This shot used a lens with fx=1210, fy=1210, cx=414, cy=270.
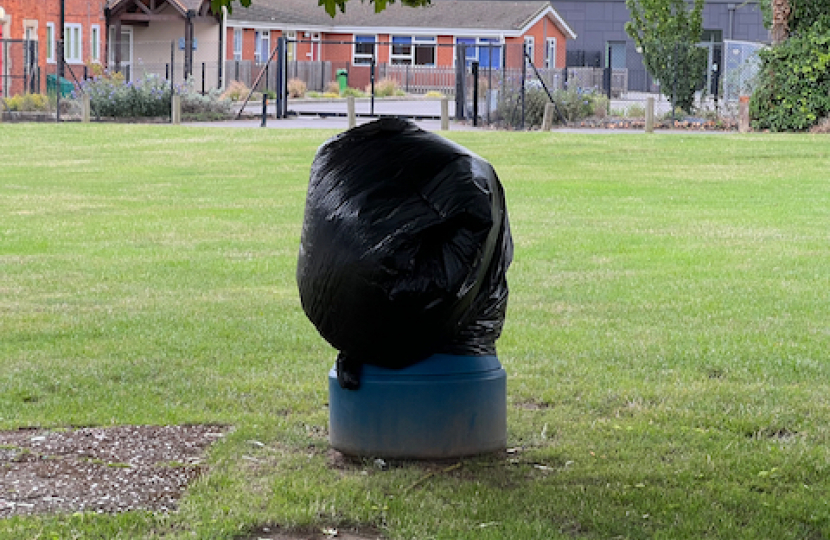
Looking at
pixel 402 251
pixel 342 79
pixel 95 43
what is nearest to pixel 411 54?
pixel 342 79

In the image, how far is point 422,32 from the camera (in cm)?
5475

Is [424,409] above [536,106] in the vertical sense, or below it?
below

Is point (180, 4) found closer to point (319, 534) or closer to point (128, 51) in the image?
point (128, 51)

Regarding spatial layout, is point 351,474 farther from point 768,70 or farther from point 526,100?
point 526,100

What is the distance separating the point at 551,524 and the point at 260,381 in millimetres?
2589

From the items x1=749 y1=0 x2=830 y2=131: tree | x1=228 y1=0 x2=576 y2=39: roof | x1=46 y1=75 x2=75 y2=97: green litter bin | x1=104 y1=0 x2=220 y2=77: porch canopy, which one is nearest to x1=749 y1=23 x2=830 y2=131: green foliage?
x1=749 y1=0 x2=830 y2=131: tree

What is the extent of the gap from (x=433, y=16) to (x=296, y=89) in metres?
13.3

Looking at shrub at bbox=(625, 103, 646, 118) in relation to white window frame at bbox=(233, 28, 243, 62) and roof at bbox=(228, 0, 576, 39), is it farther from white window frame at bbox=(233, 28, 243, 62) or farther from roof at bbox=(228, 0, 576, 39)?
roof at bbox=(228, 0, 576, 39)

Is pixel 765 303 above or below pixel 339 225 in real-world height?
below

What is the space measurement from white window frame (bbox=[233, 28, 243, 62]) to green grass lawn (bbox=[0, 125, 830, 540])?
111 feet

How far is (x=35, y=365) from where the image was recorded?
6988 mm

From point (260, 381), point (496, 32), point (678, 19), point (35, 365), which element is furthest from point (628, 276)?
point (496, 32)

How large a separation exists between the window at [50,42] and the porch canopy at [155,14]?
2.37 meters

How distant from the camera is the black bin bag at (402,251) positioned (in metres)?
4.68
